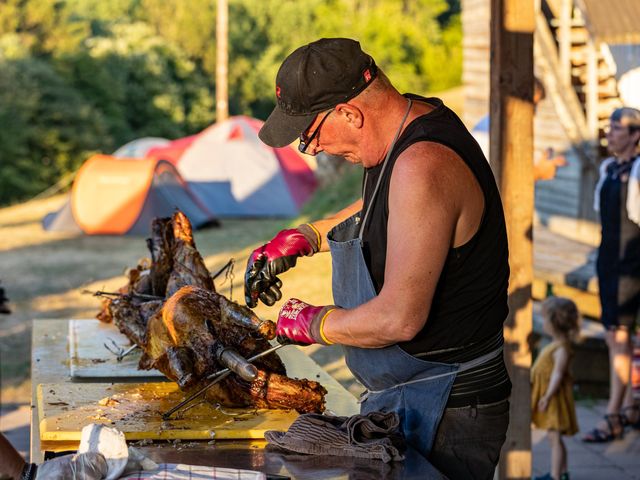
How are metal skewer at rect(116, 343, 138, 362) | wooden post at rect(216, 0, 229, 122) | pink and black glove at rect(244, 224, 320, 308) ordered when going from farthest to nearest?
wooden post at rect(216, 0, 229, 122) < metal skewer at rect(116, 343, 138, 362) < pink and black glove at rect(244, 224, 320, 308)

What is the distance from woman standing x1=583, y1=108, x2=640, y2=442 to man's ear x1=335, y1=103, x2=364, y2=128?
473cm

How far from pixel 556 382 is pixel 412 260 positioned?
4.15m

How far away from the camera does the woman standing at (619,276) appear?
25.2 ft

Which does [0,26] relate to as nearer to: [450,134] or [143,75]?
[143,75]

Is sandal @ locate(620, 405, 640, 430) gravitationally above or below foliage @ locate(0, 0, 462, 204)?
above

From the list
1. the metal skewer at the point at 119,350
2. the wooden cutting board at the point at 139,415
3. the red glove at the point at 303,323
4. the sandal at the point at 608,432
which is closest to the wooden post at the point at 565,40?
the sandal at the point at 608,432

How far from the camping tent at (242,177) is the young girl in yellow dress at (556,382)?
17.1m

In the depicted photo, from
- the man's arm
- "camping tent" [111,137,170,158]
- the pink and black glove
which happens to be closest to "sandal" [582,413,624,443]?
the pink and black glove

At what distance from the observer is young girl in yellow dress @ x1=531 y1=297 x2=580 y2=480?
22.4ft

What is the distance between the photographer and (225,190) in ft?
80.4

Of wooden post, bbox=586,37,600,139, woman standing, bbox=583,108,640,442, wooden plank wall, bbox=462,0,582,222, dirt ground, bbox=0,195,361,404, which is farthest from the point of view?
wooden plank wall, bbox=462,0,582,222

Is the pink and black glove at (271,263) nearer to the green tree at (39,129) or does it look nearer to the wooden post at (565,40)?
the wooden post at (565,40)

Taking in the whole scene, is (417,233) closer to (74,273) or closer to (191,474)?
(191,474)

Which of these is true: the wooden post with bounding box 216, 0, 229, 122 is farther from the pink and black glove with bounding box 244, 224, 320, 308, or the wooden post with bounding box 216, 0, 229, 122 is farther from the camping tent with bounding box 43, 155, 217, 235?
the pink and black glove with bounding box 244, 224, 320, 308
